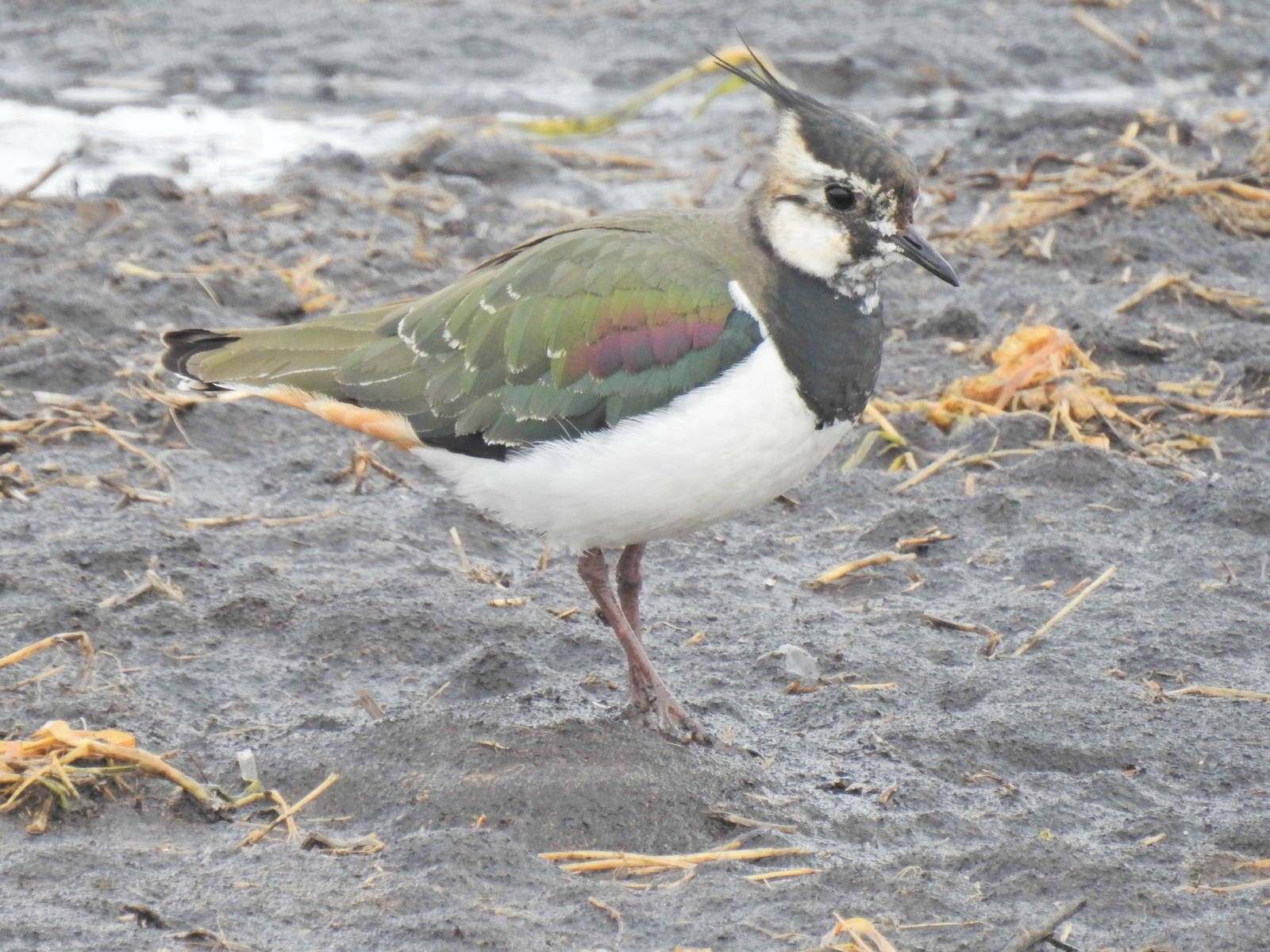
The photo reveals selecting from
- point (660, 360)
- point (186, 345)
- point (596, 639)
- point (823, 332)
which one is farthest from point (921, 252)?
point (186, 345)

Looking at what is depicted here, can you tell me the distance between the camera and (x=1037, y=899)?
4148 millimetres

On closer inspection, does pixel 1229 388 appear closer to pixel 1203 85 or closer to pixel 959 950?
pixel 959 950

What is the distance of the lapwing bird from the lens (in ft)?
15.8

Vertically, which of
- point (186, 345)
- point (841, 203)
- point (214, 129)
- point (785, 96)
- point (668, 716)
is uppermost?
point (785, 96)

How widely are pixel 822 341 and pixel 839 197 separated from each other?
45 cm

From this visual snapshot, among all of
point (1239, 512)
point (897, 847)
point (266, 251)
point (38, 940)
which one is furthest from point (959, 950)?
point (266, 251)

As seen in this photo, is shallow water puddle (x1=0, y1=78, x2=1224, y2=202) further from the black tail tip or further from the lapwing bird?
the lapwing bird

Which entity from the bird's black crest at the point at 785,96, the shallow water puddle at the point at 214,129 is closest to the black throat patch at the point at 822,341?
the bird's black crest at the point at 785,96

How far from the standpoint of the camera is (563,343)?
5.04 m

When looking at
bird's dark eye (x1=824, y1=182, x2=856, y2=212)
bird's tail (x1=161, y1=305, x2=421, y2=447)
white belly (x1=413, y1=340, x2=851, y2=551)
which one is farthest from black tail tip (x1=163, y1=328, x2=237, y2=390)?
bird's dark eye (x1=824, y1=182, x2=856, y2=212)

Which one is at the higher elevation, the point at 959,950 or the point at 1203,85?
the point at 959,950

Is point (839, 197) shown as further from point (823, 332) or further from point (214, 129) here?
point (214, 129)

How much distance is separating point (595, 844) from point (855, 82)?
8740 millimetres

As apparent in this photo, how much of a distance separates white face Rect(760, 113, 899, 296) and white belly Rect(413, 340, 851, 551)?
13.7 inches
